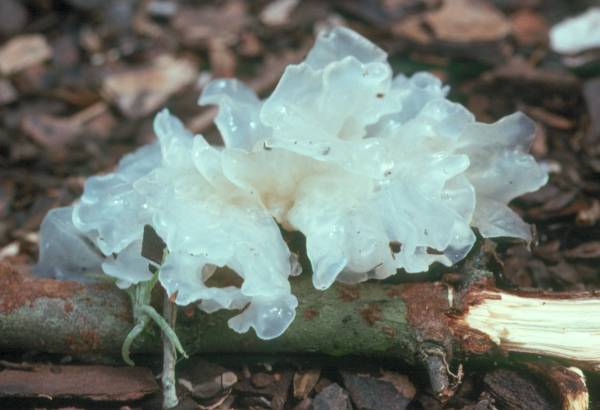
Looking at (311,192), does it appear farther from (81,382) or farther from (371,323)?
(81,382)

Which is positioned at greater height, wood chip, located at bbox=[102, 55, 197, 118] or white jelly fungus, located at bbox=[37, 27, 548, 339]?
white jelly fungus, located at bbox=[37, 27, 548, 339]

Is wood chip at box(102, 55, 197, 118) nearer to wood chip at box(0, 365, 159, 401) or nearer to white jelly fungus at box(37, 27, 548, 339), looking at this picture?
white jelly fungus at box(37, 27, 548, 339)

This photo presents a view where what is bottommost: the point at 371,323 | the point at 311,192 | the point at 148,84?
the point at 148,84

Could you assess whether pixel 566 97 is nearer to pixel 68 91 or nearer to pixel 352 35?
pixel 352 35

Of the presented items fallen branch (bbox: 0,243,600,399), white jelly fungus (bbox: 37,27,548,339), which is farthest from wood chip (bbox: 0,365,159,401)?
white jelly fungus (bbox: 37,27,548,339)

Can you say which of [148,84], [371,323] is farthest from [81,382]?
[148,84]

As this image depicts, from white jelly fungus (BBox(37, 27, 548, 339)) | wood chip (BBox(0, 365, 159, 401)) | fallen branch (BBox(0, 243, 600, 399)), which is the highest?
white jelly fungus (BBox(37, 27, 548, 339))
